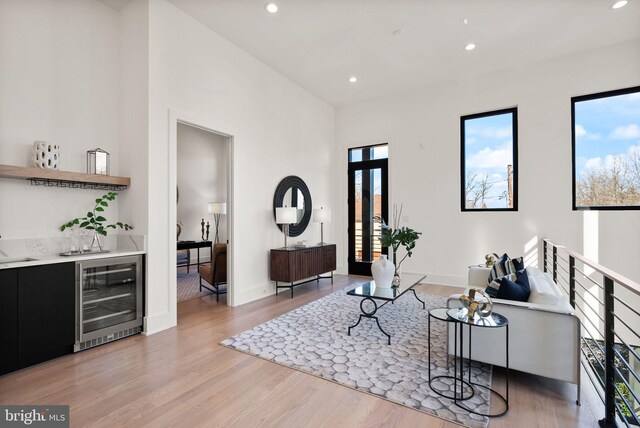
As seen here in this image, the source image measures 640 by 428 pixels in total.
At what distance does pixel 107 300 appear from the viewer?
9.98 feet

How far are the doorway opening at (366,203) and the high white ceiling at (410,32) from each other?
65.2 inches

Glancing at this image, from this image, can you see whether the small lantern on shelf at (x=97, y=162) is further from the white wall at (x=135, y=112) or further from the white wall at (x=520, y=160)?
the white wall at (x=520, y=160)

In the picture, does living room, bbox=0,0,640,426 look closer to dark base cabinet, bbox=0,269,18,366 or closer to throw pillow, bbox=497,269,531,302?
dark base cabinet, bbox=0,269,18,366

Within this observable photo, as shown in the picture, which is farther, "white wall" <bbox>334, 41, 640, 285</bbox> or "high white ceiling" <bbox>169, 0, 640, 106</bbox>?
"white wall" <bbox>334, 41, 640, 285</bbox>

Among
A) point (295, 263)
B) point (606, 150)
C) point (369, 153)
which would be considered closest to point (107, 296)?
point (295, 263)

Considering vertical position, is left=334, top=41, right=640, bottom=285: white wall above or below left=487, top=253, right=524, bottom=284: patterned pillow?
above

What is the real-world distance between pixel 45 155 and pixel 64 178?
279 millimetres

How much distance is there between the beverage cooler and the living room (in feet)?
0.43

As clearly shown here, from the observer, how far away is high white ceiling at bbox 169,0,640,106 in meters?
3.53

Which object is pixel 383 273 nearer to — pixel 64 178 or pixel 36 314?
pixel 36 314

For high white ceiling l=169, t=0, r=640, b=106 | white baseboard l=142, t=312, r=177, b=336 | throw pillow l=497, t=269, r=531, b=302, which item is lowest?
white baseboard l=142, t=312, r=177, b=336

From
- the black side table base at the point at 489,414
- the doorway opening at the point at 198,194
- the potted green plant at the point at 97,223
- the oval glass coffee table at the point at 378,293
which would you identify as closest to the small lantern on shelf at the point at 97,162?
the potted green plant at the point at 97,223

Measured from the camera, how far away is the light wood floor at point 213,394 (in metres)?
1.90

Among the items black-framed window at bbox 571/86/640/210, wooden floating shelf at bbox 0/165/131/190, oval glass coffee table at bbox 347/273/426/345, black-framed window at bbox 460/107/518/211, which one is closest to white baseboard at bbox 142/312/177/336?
wooden floating shelf at bbox 0/165/131/190
